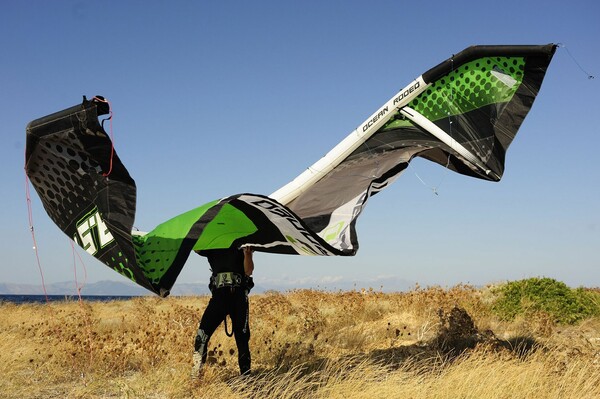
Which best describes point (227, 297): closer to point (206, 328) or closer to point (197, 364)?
point (206, 328)

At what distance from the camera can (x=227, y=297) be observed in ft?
24.2

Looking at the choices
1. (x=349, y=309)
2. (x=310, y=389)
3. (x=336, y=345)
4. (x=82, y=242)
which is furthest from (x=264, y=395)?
(x=349, y=309)

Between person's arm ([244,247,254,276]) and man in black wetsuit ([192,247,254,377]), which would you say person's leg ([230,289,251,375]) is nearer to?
man in black wetsuit ([192,247,254,377])

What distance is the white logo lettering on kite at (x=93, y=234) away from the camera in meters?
5.42

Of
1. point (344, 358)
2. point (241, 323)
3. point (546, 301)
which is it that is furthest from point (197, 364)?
point (546, 301)

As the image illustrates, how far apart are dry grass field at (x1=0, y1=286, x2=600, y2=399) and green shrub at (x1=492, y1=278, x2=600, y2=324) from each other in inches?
13.6

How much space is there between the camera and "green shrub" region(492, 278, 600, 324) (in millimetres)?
12703

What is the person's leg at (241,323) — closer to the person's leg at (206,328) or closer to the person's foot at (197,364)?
the person's leg at (206,328)

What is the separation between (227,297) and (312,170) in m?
2.41

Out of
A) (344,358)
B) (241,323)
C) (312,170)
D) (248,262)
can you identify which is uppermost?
(312,170)

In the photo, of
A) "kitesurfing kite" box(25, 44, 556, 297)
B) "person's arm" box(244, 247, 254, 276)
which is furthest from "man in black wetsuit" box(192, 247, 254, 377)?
"kitesurfing kite" box(25, 44, 556, 297)

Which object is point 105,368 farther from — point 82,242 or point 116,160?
point 116,160

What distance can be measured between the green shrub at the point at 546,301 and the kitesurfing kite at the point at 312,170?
6100 millimetres

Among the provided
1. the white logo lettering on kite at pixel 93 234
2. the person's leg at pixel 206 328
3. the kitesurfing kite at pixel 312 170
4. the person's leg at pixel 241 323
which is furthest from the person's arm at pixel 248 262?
the white logo lettering on kite at pixel 93 234
